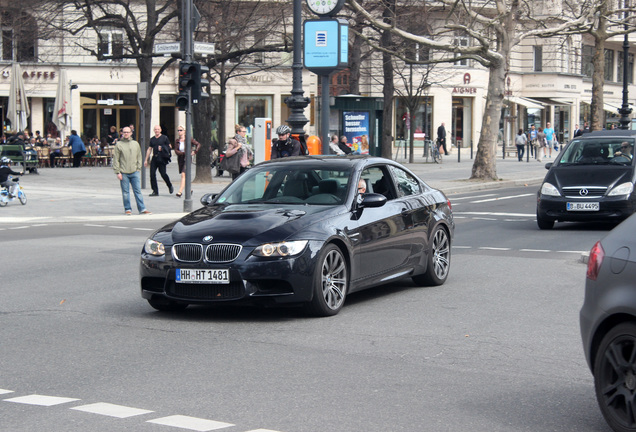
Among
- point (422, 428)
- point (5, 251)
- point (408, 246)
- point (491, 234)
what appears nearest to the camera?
point (422, 428)

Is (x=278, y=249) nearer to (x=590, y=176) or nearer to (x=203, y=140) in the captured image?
(x=590, y=176)

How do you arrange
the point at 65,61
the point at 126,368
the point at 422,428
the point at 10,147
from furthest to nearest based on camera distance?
the point at 65,61, the point at 10,147, the point at 126,368, the point at 422,428

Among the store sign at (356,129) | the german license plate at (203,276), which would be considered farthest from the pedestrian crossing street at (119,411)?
the store sign at (356,129)

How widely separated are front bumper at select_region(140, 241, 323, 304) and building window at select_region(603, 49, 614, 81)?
71407 mm

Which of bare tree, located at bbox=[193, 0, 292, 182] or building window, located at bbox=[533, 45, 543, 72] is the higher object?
building window, located at bbox=[533, 45, 543, 72]

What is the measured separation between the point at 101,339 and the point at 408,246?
3564 millimetres

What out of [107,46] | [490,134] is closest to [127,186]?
[490,134]

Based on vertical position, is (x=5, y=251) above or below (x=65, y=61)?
below

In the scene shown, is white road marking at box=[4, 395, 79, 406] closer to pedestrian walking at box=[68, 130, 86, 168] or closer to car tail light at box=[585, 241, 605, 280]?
car tail light at box=[585, 241, 605, 280]

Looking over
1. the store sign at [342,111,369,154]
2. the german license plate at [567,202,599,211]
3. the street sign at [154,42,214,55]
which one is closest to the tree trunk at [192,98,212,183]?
the store sign at [342,111,369,154]

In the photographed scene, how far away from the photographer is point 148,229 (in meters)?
18.0

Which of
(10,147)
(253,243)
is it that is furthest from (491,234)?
(10,147)

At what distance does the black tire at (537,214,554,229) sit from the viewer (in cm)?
1743

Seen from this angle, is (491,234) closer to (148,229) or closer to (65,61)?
(148,229)
